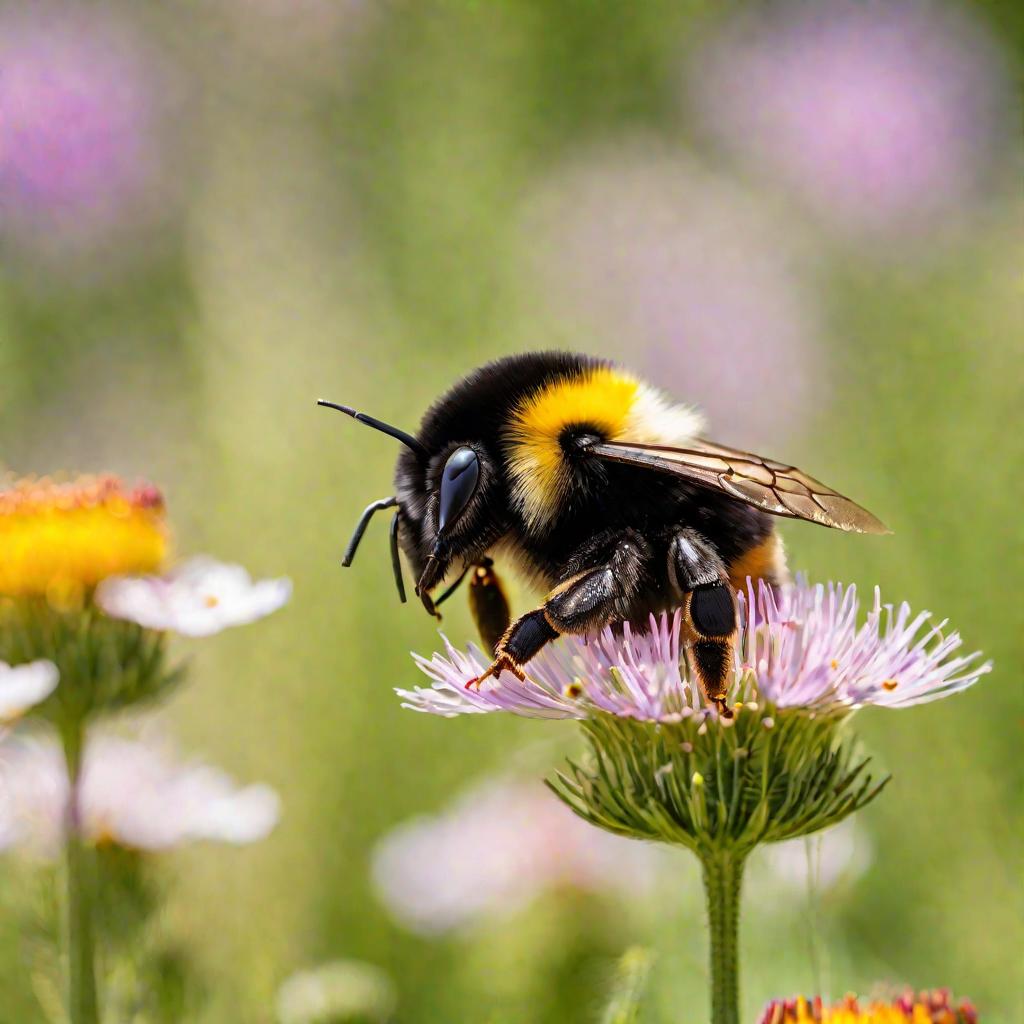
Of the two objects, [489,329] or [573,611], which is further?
[489,329]

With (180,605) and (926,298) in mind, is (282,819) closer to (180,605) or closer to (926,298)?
(180,605)

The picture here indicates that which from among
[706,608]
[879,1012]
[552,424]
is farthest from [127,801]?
[879,1012]

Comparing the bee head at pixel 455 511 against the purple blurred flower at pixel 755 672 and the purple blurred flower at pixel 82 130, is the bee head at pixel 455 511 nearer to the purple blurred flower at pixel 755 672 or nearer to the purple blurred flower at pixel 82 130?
the purple blurred flower at pixel 755 672

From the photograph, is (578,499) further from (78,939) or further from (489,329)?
(489,329)

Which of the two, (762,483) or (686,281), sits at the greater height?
(686,281)

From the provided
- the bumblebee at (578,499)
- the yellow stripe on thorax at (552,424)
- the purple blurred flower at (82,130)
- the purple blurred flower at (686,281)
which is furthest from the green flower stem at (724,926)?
the purple blurred flower at (82,130)

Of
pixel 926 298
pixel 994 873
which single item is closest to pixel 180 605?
pixel 994 873
